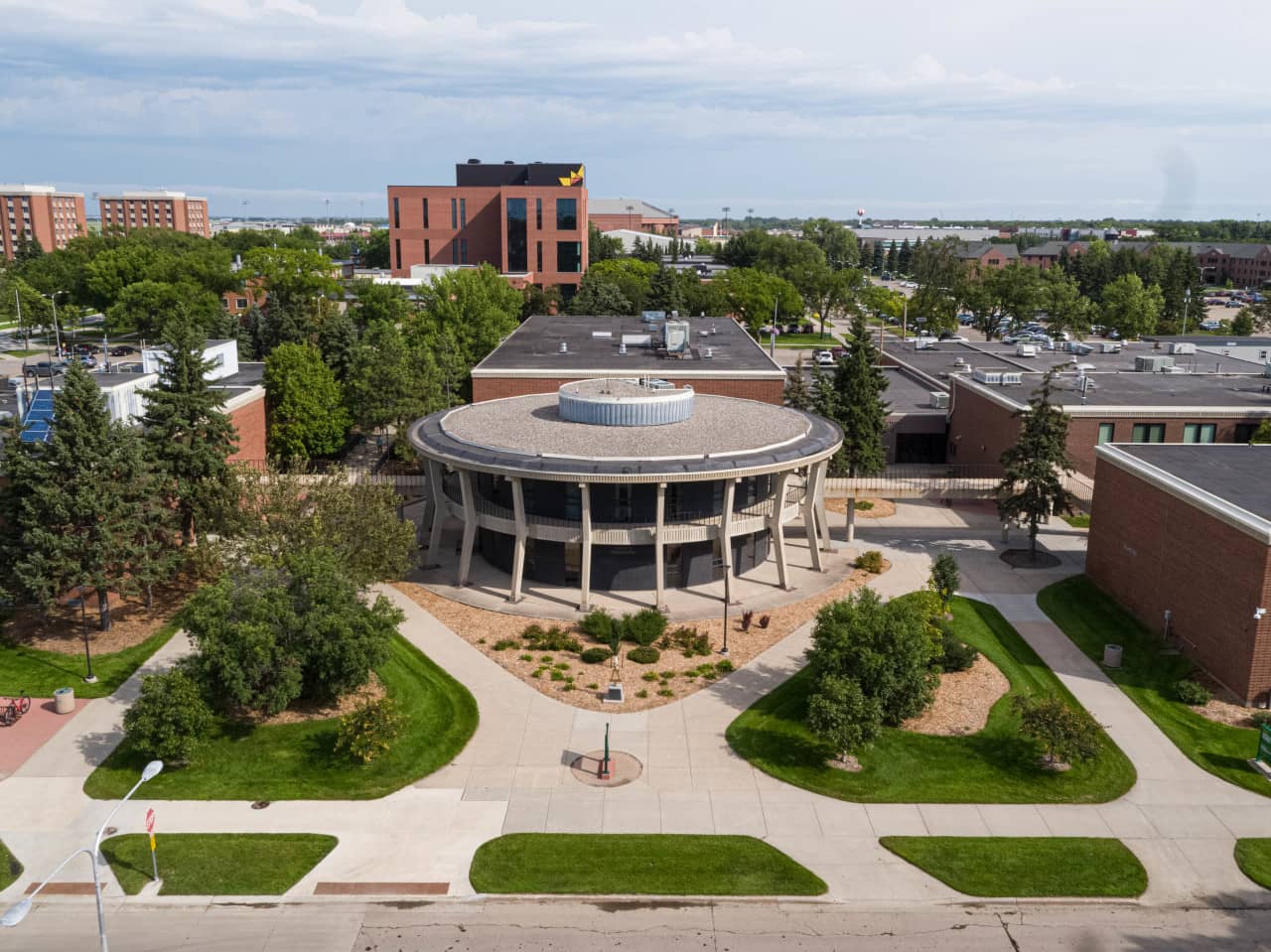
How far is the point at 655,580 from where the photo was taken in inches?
1651

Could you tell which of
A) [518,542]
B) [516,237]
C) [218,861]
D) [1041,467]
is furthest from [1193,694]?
[516,237]

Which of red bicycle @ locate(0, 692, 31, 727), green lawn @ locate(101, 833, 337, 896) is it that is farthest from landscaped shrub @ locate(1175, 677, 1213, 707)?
red bicycle @ locate(0, 692, 31, 727)

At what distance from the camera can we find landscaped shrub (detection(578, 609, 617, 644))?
1452 inches

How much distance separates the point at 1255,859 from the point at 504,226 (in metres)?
120

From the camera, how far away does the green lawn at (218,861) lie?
23188 mm

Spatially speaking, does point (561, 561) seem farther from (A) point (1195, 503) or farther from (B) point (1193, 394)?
(B) point (1193, 394)

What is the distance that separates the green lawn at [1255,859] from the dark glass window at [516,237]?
11888 cm

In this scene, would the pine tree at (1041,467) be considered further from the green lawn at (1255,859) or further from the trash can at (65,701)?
the trash can at (65,701)

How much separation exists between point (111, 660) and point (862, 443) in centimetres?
3812

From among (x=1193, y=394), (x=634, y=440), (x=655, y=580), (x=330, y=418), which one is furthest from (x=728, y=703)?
(x=1193, y=394)

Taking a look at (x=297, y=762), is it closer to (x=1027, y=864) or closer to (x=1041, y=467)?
(x=1027, y=864)

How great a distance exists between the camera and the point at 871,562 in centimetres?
4531

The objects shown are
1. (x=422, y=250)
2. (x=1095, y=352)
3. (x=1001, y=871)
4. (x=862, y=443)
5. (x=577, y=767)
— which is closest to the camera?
(x=1001, y=871)

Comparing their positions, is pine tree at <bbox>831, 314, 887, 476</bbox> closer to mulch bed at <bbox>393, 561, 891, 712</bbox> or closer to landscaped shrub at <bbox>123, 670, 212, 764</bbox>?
mulch bed at <bbox>393, 561, 891, 712</bbox>
